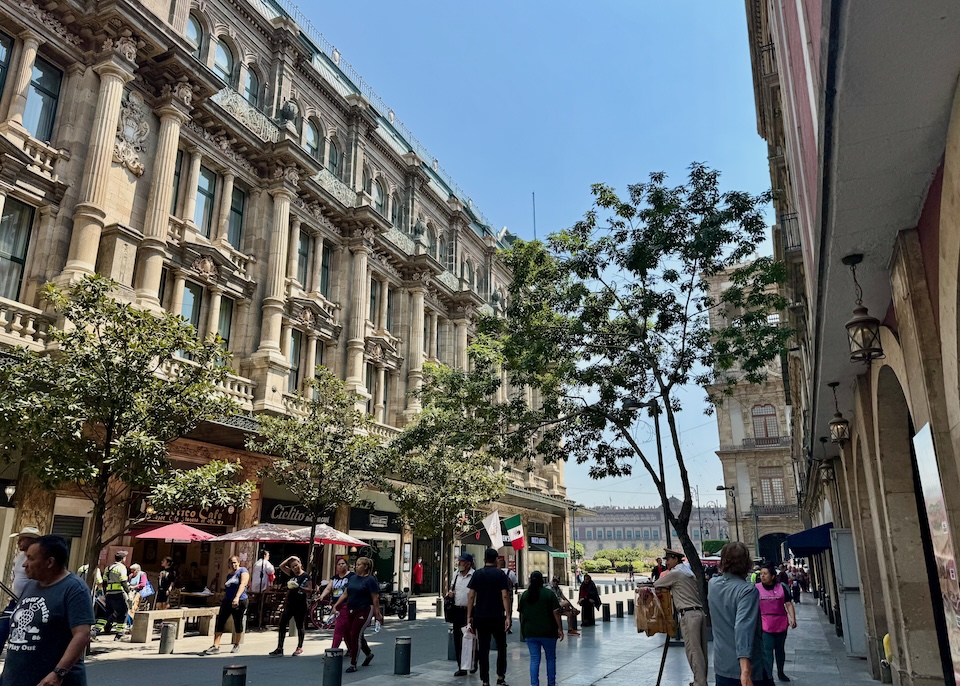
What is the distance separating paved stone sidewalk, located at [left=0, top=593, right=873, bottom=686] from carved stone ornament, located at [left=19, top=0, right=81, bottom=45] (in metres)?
14.4

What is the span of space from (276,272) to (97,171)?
266 inches

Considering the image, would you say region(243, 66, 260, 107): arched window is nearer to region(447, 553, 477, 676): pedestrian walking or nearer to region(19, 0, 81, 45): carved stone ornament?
region(19, 0, 81, 45): carved stone ornament

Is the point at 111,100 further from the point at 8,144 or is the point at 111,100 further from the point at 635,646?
the point at 635,646

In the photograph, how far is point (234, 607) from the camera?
1295 centimetres

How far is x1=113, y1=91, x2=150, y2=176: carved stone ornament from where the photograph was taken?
18391 millimetres

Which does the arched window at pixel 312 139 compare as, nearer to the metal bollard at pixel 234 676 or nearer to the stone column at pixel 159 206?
the stone column at pixel 159 206

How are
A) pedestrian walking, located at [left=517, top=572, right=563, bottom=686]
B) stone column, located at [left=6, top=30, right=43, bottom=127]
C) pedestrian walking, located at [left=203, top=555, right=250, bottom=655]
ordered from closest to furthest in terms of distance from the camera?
pedestrian walking, located at [left=517, top=572, right=563, bottom=686] → pedestrian walking, located at [left=203, top=555, right=250, bottom=655] → stone column, located at [left=6, top=30, right=43, bottom=127]

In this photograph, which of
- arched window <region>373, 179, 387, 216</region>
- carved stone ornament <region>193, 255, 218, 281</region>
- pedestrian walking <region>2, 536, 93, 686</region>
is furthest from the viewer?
arched window <region>373, 179, 387, 216</region>

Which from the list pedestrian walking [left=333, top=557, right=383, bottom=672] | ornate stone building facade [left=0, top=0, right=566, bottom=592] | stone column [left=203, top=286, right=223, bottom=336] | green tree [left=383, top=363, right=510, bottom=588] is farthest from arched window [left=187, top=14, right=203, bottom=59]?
pedestrian walking [left=333, top=557, right=383, bottom=672]

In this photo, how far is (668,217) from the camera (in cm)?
1561

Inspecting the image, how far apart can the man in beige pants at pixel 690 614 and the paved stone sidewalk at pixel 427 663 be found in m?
2.47

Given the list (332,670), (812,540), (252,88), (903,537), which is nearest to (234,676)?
(332,670)

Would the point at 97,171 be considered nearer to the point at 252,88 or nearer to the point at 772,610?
the point at 252,88

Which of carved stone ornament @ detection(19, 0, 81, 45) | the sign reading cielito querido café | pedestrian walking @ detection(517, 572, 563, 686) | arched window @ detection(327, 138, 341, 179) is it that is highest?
arched window @ detection(327, 138, 341, 179)
